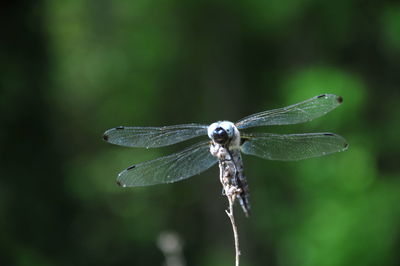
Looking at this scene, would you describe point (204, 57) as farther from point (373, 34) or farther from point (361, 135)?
point (361, 135)

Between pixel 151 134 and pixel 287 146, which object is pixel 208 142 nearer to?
pixel 151 134

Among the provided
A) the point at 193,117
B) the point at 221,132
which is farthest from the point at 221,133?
the point at 193,117

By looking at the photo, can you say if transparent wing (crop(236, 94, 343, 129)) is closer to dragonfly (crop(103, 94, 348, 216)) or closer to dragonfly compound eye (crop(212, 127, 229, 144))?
dragonfly (crop(103, 94, 348, 216))

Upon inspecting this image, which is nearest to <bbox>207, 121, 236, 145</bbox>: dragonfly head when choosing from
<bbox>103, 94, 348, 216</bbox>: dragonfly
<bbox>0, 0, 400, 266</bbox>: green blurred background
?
<bbox>103, 94, 348, 216</bbox>: dragonfly

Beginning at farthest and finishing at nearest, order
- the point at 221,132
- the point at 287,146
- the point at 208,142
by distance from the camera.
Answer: the point at 287,146 → the point at 208,142 → the point at 221,132

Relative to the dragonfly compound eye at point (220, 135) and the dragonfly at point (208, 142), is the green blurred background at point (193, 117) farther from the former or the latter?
the dragonfly compound eye at point (220, 135)

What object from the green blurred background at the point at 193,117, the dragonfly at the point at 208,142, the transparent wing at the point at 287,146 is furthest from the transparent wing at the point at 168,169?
the green blurred background at the point at 193,117
